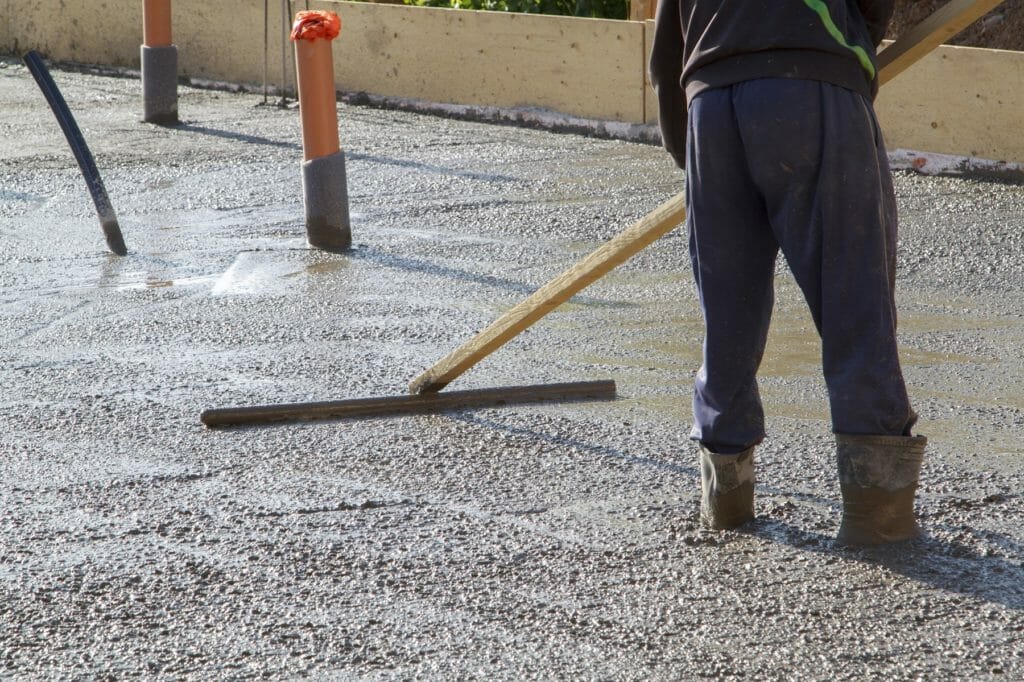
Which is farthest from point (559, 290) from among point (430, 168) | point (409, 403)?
point (430, 168)

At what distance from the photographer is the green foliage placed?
493 inches

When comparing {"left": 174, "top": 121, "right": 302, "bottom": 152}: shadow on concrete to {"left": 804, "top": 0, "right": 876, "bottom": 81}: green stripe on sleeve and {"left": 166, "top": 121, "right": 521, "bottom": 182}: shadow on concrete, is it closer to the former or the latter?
{"left": 166, "top": 121, "right": 521, "bottom": 182}: shadow on concrete

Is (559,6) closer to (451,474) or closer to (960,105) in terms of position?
(960,105)

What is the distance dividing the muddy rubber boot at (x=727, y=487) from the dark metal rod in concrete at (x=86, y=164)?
14.7ft

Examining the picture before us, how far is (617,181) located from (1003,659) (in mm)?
6294

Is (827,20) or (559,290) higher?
(827,20)

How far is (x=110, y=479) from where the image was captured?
167 inches

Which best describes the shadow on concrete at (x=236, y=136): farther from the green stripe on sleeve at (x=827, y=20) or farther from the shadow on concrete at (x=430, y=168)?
the green stripe on sleeve at (x=827, y=20)

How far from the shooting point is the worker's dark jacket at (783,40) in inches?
129

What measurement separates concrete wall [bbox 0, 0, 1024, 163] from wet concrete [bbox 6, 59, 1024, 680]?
1.04 meters

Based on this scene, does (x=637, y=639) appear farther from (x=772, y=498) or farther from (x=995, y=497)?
(x=995, y=497)

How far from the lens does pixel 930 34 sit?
3.53 metres

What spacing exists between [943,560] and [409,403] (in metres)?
1.97

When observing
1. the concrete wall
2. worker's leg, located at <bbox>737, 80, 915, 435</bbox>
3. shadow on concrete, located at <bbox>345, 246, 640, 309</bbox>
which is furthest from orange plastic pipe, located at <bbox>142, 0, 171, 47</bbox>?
worker's leg, located at <bbox>737, 80, 915, 435</bbox>
